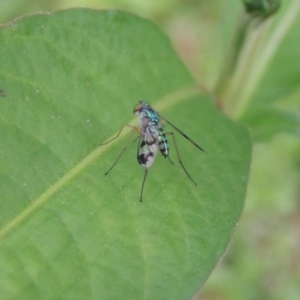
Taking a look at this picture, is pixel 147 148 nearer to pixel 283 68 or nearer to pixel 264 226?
pixel 283 68

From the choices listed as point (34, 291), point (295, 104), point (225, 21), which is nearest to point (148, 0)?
point (295, 104)

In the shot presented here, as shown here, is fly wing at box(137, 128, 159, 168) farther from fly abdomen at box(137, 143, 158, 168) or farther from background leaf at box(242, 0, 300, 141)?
background leaf at box(242, 0, 300, 141)

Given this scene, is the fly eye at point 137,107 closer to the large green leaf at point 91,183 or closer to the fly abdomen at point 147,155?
the large green leaf at point 91,183

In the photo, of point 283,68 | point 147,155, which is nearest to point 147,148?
point 147,155

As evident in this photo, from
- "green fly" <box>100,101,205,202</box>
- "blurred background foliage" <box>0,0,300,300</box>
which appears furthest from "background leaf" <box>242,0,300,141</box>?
"blurred background foliage" <box>0,0,300,300</box>

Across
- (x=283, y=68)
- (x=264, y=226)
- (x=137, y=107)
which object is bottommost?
(x=264, y=226)

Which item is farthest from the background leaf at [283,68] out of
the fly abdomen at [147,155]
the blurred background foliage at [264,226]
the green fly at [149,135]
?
the blurred background foliage at [264,226]
